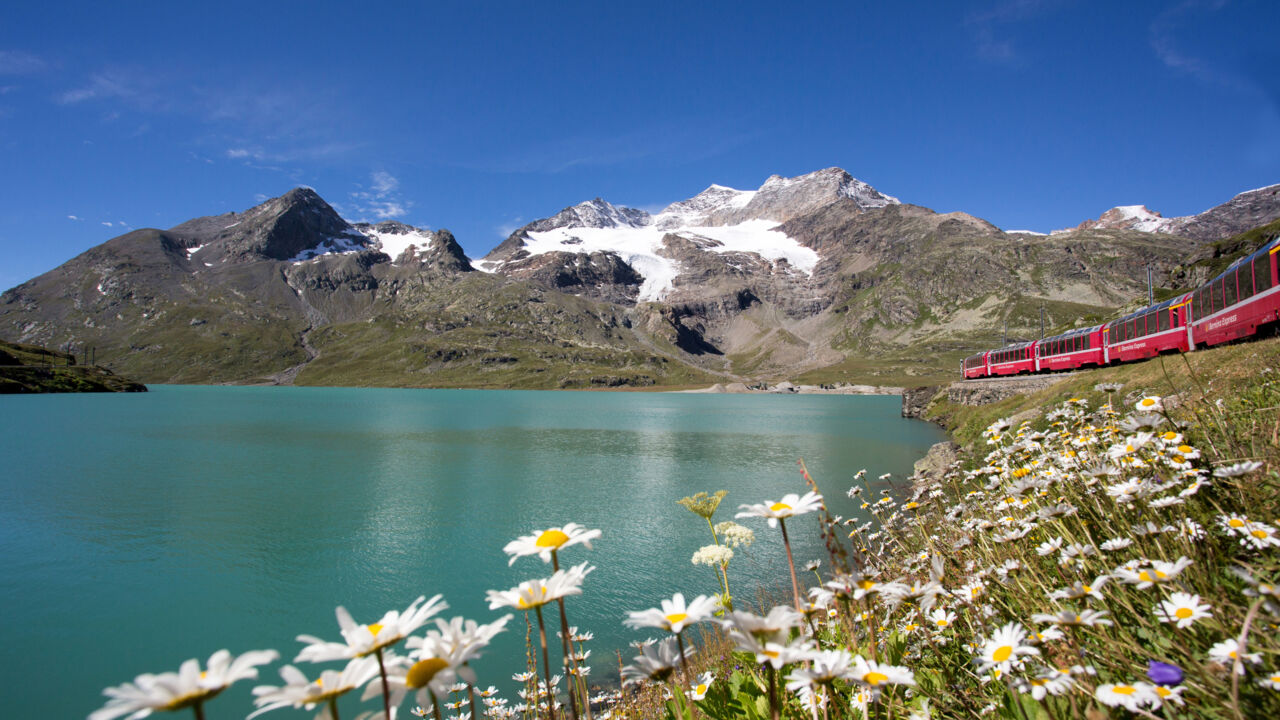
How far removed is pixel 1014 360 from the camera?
58688 mm

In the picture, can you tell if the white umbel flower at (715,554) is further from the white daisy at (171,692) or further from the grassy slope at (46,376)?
the grassy slope at (46,376)

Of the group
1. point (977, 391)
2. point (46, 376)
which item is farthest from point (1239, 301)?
point (46, 376)

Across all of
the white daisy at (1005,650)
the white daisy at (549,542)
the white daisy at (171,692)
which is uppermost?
the white daisy at (549,542)

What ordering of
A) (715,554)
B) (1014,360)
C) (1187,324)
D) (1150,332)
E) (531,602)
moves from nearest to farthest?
(531,602), (715,554), (1187,324), (1150,332), (1014,360)

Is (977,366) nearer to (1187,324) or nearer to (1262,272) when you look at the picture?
(1187,324)

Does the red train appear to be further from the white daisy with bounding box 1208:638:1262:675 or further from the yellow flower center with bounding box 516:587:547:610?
the yellow flower center with bounding box 516:587:547:610

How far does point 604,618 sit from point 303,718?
7.04 meters

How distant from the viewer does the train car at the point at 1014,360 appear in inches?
2169

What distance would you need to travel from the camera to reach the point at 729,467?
37.8 metres

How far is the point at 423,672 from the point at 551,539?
77cm

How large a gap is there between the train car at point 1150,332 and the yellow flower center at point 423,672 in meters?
34.8

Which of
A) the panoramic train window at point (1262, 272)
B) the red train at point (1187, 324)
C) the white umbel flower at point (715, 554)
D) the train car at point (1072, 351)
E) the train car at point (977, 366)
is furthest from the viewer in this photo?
the train car at point (977, 366)

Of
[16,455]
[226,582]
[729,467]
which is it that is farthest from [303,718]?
[16,455]

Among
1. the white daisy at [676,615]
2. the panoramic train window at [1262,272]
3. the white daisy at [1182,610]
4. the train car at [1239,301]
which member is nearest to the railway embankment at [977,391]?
the train car at [1239,301]
